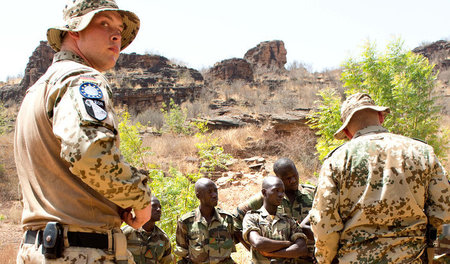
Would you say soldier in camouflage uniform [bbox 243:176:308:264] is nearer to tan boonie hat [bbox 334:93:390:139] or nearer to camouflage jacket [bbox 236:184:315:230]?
camouflage jacket [bbox 236:184:315:230]

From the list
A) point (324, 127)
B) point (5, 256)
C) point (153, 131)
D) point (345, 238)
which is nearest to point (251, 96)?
point (153, 131)

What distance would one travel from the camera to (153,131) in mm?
20562

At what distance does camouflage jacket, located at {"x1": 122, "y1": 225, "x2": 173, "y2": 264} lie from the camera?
425cm

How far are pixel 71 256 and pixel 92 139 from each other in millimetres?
537

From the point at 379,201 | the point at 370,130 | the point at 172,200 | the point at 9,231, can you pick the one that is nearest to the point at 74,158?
the point at 379,201

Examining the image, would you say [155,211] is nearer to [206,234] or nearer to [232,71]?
[206,234]

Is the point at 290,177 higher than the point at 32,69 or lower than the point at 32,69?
lower

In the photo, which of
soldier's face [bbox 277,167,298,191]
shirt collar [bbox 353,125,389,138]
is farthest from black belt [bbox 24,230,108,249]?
soldier's face [bbox 277,167,298,191]

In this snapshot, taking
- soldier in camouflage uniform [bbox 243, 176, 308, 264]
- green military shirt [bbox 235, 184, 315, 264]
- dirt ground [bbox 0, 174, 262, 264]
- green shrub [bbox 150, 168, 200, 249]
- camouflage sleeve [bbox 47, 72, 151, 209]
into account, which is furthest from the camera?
dirt ground [bbox 0, 174, 262, 264]

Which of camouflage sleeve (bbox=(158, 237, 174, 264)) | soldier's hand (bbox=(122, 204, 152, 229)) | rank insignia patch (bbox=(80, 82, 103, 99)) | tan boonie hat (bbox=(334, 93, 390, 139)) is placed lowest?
camouflage sleeve (bbox=(158, 237, 174, 264))

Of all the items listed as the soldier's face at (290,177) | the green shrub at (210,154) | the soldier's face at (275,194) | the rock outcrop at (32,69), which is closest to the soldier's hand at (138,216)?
the soldier's face at (275,194)

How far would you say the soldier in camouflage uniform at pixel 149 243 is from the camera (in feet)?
14.0

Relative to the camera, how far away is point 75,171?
5.34 ft

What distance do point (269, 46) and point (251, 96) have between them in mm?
13879
